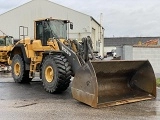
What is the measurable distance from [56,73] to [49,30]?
91.4 inches

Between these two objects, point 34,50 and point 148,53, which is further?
point 148,53

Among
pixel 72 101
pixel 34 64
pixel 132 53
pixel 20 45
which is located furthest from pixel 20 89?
pixel 132 53

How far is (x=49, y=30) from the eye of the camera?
34.9 ft

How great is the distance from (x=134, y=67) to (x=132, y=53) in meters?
7.65

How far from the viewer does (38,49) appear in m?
10.7

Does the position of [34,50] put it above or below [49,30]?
below

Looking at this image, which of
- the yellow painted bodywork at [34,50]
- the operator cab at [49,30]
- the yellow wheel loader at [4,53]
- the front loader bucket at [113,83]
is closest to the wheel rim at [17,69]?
the yellow painted bodywork at [34,50]

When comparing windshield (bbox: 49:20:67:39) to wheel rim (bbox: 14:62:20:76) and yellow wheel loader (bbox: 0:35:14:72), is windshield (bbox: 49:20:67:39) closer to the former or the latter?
wheel rim (bbox: 14:62:20:76)

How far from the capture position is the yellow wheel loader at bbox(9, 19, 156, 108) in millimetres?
7598

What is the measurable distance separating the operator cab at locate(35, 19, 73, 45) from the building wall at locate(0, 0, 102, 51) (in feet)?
83.3

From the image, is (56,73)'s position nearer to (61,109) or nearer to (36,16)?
(61,109)

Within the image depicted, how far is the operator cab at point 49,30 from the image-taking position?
10594 millimetres

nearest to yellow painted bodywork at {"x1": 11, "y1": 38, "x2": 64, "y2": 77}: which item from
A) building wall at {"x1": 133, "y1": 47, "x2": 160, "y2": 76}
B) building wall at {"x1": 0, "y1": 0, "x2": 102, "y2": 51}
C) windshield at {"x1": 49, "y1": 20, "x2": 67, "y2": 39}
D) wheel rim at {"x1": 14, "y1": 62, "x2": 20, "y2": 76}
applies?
windshield at {"x1": 49, "y1": 20, "x2": 67, "y2": 39}

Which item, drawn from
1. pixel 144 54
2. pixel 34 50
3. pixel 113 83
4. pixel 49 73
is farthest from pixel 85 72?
pixel 144 54
